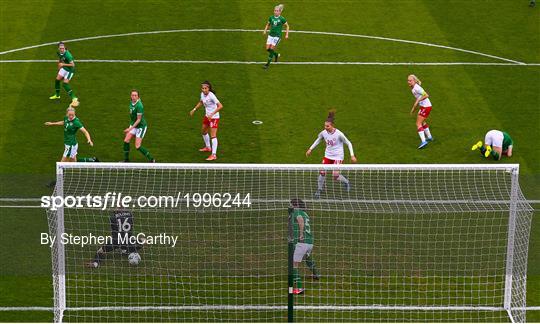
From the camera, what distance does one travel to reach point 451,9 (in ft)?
123

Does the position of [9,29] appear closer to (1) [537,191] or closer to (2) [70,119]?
(2) [70,119]

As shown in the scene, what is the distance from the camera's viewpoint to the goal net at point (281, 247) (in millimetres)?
20516

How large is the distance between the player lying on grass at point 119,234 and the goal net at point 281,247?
0.13 ft

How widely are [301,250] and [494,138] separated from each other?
8.35m

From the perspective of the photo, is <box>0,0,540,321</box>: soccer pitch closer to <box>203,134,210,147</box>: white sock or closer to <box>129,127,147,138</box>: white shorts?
<box>203,134,210,147</box>: white sock

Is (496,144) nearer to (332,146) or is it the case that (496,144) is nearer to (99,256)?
(332,146)

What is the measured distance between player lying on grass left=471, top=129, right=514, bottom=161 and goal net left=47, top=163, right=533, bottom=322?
176 cm

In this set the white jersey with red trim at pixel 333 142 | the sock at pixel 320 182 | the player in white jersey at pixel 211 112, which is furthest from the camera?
the player in white jersey at pixel 211 112

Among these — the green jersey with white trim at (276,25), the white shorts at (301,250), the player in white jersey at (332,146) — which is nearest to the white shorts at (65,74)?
the green jersey with white trim at (276,25)

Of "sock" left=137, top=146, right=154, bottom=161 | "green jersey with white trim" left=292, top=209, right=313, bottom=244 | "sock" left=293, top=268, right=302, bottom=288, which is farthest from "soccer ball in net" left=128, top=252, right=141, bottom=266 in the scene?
"sock" left=137, top=146, right=154, bottom=161

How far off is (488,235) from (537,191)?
3092 mm

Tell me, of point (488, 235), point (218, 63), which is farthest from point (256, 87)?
point (488, 235)

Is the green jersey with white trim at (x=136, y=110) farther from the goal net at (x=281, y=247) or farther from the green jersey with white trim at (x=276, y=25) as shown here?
the green jersey with white trim at (x=276, y=25)

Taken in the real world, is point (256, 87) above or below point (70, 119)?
above
